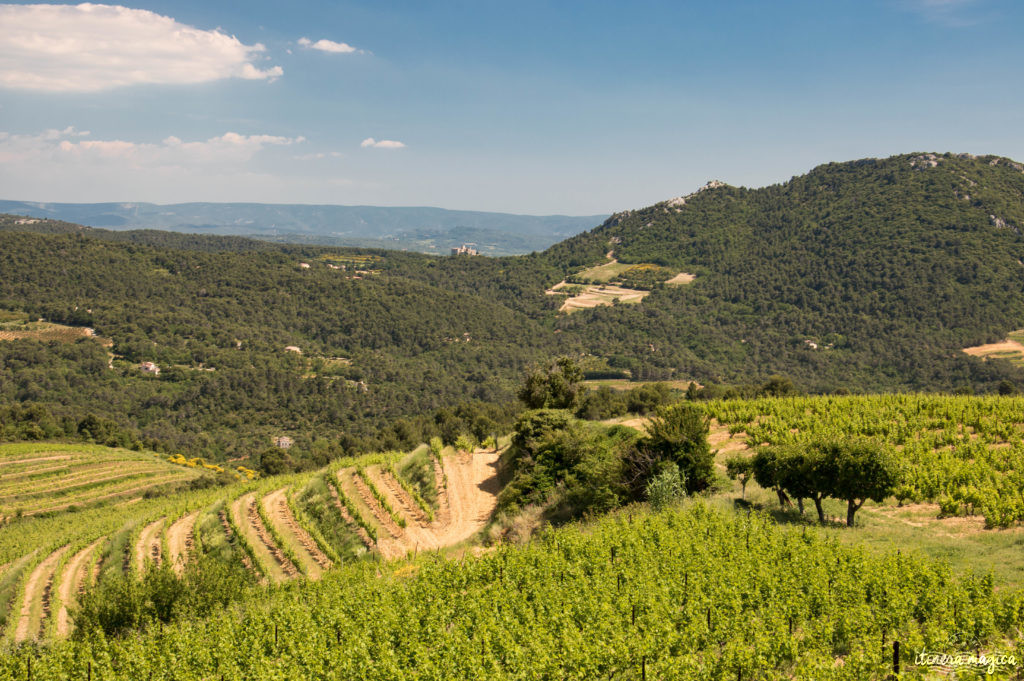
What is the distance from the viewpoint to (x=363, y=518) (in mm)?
25625

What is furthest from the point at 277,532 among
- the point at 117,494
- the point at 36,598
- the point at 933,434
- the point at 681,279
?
the point at 681,279

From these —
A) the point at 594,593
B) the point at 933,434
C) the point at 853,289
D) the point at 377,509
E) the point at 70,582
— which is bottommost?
the point at 70,582

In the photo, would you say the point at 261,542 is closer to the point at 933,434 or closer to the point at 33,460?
the point at 933,434

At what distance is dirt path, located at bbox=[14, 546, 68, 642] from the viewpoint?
72.2ft

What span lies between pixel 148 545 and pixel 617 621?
2525 cm

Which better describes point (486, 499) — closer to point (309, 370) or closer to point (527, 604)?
point (527, 604)

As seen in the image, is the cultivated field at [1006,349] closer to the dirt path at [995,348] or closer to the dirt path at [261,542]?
the dirt path at [995,348]

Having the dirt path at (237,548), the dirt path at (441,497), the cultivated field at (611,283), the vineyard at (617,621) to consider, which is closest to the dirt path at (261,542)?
the dirt path at (237,548)

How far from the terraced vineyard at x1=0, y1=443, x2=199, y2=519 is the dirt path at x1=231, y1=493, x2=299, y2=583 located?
28506mm

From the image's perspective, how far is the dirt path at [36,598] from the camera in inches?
866

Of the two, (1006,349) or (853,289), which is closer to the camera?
(1006,349)

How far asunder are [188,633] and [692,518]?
547 inches

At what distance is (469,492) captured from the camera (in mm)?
30516

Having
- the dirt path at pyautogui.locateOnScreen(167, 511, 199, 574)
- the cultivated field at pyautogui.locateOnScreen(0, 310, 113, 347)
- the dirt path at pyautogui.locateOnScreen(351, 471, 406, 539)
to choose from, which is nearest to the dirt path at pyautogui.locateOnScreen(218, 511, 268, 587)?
the dirt path at pyautogui.locateOnScreen(167, 511, 199, 574)
